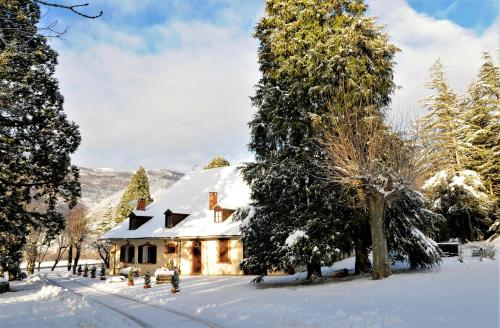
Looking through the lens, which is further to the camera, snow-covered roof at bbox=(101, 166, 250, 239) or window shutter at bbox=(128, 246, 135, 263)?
window shutter at bbox=(128, 246, 135, 263)

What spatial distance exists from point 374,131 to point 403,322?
31.0 ft

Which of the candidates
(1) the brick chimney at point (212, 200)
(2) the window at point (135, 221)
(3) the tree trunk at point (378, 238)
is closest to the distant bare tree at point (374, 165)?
(3) the tree trunk at point (378, 238)

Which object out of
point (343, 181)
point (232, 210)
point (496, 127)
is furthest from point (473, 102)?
point (343, 181)

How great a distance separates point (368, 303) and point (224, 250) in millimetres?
19070

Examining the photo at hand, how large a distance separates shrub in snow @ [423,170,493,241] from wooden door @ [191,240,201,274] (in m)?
18.2

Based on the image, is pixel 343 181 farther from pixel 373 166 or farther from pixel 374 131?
pixel 374 131

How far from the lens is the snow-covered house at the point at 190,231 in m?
29.1

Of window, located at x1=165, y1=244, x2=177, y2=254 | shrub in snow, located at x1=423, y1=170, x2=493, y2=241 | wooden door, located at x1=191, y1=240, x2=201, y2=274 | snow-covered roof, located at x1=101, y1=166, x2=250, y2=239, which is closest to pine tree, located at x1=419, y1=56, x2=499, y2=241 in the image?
shrub in snow, located at x1=423, y1=170, x2=493, y2=241

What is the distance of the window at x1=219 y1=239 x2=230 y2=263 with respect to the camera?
28888 mm

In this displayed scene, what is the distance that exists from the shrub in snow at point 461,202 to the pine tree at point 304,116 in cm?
1498

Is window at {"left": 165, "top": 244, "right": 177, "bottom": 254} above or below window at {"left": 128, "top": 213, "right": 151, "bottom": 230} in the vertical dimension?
below

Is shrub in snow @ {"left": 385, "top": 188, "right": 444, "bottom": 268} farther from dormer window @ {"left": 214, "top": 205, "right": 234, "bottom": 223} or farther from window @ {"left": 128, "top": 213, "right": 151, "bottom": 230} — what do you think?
window @ {"left": 128, "top": 213, "right": 151, "bottom": 230}

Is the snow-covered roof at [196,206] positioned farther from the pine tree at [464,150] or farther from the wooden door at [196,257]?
the pine tree at [464,150]

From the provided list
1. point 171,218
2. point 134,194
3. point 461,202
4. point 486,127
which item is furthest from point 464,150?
point 134,194
